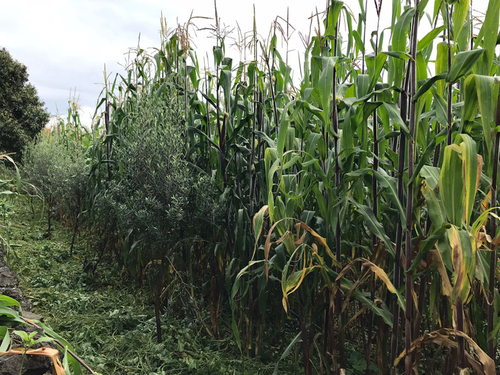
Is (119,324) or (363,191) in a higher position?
(363,191)

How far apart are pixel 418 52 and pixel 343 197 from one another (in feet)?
2.13

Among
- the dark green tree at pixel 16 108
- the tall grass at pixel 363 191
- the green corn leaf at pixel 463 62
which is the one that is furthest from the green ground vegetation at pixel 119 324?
the dark green tree at pixel 16 108

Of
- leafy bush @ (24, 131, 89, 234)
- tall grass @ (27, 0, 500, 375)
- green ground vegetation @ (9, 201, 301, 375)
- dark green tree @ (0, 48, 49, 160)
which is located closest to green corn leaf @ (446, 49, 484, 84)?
tall grass @ (27, 0, 500, 375)

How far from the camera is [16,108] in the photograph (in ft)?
37.4

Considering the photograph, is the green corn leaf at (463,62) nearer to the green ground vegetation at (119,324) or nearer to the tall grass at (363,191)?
the tall grass at (363,191)

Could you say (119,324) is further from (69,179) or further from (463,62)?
(463,62)

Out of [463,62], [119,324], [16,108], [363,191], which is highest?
[16,108]

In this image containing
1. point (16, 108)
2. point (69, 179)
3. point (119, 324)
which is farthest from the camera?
point (16, 108)

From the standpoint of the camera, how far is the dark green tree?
36.0 feet

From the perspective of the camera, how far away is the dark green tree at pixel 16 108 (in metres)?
11.0

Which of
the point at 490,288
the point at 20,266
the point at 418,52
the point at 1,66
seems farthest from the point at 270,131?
the point at 1,66

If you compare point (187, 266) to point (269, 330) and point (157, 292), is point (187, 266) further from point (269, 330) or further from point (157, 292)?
point (269, 330)

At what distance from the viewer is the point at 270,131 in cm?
247

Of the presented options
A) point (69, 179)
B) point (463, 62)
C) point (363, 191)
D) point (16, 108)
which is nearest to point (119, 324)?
point (363, 191)
